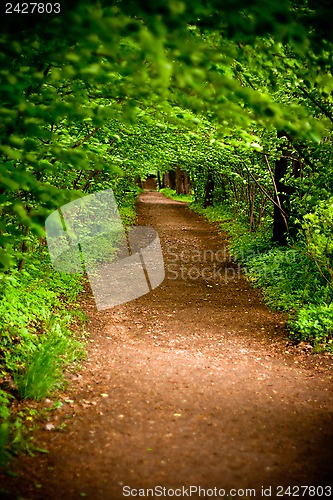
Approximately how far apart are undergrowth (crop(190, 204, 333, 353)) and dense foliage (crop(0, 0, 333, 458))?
1.5 inches

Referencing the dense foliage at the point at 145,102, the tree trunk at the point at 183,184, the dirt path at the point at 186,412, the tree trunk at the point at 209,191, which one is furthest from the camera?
the tree trunk at the point at 183,184

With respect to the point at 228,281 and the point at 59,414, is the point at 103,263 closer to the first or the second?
the point at 228,281

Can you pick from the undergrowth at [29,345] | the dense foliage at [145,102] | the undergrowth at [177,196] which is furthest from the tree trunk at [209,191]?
the undergrowth at [29,345]

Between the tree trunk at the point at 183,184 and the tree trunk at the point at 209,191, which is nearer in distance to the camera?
the tree trunk at the point at 209,191

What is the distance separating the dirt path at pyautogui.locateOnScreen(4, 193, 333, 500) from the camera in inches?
142

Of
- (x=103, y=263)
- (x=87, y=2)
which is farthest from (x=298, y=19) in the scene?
(x=103, y=263)

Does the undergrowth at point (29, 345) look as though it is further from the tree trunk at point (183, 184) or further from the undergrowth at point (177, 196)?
the tree trunk at point (183, 184)

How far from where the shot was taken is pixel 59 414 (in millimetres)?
4496

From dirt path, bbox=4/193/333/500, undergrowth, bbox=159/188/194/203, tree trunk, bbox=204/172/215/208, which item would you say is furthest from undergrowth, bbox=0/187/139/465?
undergrowth, bbox=159/188/194/203

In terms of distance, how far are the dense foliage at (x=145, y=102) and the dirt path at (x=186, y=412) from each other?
2.89ft

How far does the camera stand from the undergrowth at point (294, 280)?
700 centimetres

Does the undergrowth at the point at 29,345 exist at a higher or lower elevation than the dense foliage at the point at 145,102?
lower

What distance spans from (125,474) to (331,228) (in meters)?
5.56

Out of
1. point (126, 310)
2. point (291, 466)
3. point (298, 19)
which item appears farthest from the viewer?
point (126, 310)
